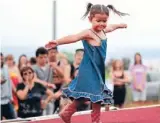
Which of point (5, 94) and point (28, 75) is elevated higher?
point (28, 75)

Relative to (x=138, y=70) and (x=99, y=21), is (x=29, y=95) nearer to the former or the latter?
(x=138, y=70)

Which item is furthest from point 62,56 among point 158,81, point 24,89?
point 158,81

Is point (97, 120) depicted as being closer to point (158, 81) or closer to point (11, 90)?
point (11, 90)

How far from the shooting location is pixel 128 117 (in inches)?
177

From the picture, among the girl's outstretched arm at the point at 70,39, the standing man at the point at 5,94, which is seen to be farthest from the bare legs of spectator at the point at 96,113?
the standing man at the point at 5,94

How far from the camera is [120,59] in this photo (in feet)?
24.4

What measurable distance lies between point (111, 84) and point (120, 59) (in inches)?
15.1

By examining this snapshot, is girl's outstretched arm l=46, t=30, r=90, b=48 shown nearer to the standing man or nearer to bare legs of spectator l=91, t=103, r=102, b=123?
bare legs of spectator l=91, t=103, r=102, b=123

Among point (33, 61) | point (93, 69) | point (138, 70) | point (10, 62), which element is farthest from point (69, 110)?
point (138, 70)

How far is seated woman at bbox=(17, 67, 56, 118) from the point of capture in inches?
238

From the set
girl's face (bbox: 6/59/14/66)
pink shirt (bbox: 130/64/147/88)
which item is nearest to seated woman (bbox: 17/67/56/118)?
girl's face (bbox: 6/59/14/66)

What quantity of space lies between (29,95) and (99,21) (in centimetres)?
269

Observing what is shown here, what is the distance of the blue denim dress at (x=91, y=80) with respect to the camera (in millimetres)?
3482

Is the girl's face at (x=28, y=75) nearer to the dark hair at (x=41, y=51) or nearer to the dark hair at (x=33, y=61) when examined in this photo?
the dark hair at (x=41, y=51)
